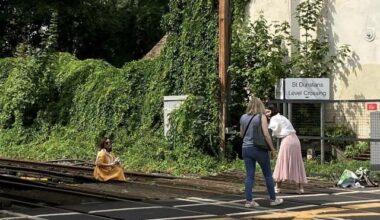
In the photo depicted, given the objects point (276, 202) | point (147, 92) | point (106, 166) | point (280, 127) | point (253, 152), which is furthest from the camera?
point (147, 92)

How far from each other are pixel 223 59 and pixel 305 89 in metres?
2.90

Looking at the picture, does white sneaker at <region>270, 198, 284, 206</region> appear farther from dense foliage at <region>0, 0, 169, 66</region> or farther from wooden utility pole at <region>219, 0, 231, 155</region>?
dense foliage at <region>0, 0, 169, 66</region>

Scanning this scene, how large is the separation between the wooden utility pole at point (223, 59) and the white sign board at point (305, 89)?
2.16 m

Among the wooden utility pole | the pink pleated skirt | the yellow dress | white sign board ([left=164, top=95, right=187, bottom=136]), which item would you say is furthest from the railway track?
white sign board ([left=164, top=95, right=187, bottom=136])

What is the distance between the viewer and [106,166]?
15.2 m

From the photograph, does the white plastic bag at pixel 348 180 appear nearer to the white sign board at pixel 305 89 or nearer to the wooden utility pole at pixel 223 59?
the white sign board at pixel 305 89

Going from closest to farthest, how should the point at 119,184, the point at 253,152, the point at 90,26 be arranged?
the point at 253,152 → the point at 119,184 → the point at 90,26

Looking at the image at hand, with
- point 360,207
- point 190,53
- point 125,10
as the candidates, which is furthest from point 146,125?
point 125,10

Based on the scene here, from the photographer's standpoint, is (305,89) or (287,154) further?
(305,89)

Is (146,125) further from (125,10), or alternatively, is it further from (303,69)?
(125,10)

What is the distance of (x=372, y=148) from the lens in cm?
1580

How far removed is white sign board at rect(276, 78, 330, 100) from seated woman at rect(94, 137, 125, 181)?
5429mm

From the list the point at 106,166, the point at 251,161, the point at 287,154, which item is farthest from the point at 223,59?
the point at 251,161

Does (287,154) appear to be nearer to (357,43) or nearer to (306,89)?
(306,89)
